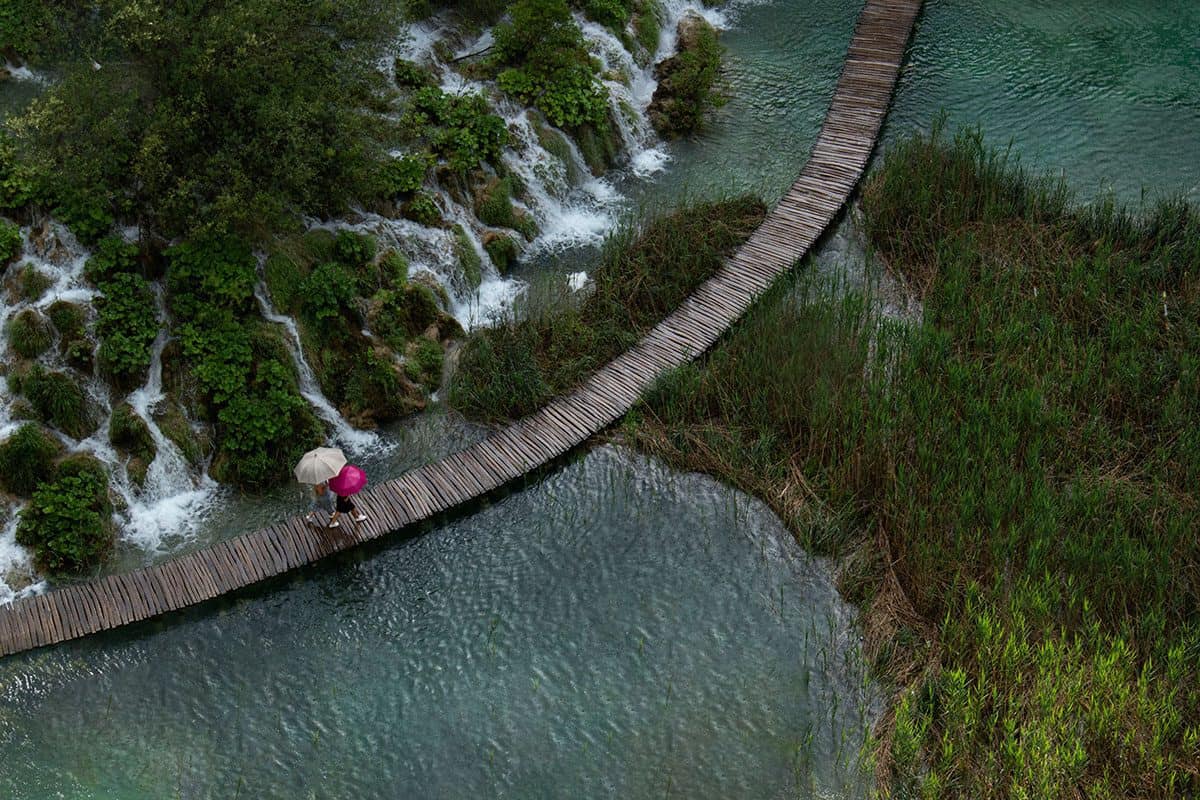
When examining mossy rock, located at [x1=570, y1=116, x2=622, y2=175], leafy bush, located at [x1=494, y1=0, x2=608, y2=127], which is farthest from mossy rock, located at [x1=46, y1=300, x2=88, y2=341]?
mossy rock, located at [x1=570, y1=116, x2=622, y2=175]

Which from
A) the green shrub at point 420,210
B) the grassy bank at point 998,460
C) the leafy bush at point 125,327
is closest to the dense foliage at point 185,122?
the leafy bush at point 125,327

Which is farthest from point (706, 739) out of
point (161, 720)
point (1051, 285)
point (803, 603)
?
point (1051, 285)

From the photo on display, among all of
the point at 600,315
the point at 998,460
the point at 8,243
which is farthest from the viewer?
the point at 600,315

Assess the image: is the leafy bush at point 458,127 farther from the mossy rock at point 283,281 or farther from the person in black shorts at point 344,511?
the person in black shorts at point 344,511

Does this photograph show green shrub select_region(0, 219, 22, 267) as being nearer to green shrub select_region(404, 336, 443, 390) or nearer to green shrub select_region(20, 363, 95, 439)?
green shrub select_region(20, 363, 95, 439)

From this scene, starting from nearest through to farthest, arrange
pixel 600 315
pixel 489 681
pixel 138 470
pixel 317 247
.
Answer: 1. pixel 489 681
2. pixel 138 470
3. pixel 317 247
4. pixel 600 315

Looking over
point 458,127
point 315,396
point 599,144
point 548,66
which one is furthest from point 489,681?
point 548,66

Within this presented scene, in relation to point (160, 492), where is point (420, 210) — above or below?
above

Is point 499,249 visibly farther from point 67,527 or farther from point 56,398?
point 67,527
